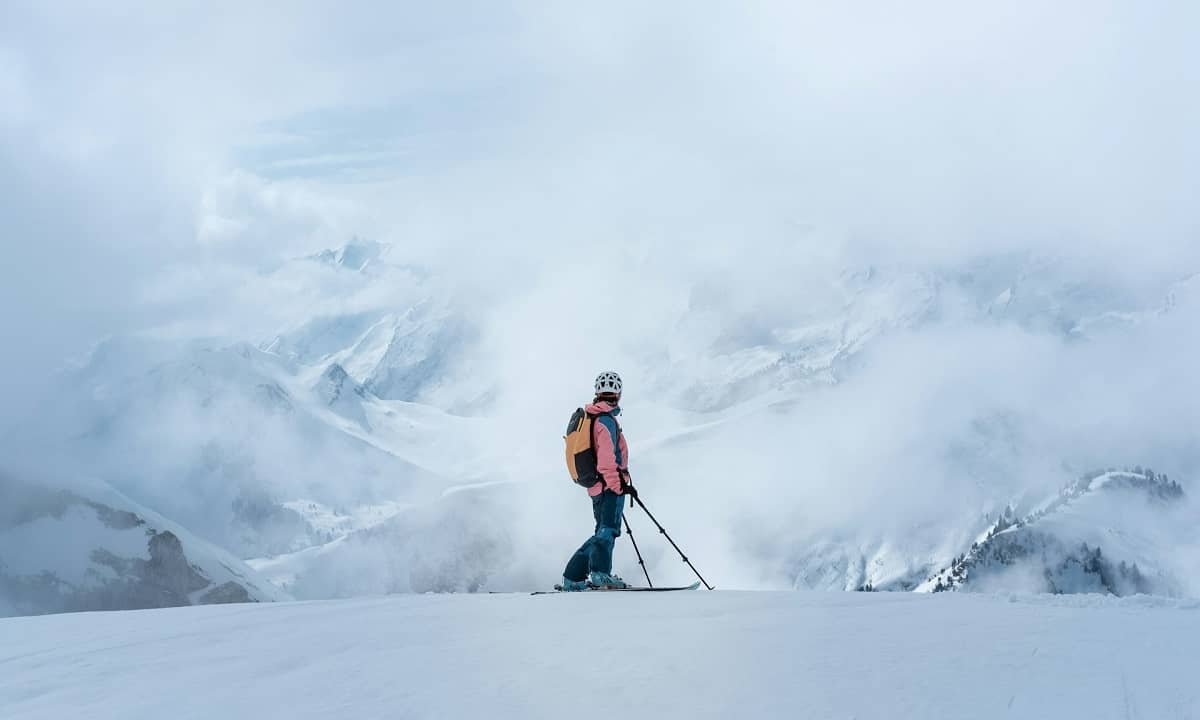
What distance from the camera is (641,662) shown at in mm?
9297

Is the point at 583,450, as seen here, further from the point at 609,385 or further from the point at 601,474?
the point at 609,385

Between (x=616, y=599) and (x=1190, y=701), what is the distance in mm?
7374

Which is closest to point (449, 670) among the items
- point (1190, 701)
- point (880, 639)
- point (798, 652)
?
point (798, 652)

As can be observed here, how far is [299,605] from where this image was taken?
14289 millimetres

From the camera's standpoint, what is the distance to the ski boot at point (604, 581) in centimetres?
1698

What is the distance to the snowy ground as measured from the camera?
8062mm

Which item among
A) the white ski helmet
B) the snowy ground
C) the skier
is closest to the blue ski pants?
the skier

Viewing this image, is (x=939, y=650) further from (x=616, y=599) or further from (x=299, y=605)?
(x=299, y=605)

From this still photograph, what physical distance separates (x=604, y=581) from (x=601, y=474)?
70.9 inches

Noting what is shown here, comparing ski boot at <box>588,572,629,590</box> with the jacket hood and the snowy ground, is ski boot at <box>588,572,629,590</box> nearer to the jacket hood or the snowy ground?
the jacket hood

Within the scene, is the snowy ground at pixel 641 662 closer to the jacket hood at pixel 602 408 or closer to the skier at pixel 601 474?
the skier at pixel 601 474

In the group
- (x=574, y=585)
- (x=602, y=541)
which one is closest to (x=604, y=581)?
(x=574, y=585)

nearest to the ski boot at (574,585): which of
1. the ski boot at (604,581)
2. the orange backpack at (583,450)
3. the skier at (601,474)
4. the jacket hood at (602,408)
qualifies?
the skier at (601,474)

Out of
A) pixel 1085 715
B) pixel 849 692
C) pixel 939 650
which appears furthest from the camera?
pixel 939 650
